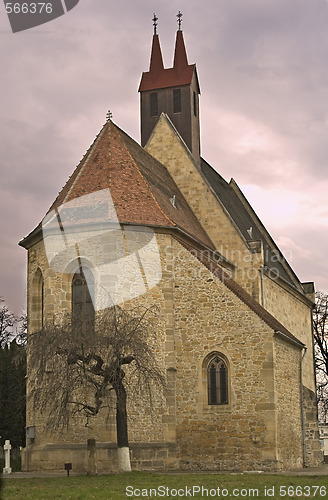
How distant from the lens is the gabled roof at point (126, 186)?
2388 centimetres

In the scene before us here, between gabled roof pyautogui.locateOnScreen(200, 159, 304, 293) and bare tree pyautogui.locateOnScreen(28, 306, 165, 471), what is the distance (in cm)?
1169

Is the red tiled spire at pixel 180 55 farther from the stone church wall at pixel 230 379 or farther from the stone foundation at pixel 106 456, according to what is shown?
the stone foundation at pixel 106 456

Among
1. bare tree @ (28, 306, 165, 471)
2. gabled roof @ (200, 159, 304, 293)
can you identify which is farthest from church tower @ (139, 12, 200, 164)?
bare tree @ (28, 306, 165, 471)

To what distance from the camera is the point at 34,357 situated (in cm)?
1939

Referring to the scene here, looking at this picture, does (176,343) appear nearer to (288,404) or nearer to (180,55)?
(288,404)

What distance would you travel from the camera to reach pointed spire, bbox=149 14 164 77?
34.2 metres

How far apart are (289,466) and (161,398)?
4743 mm

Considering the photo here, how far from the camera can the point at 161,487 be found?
15.4 meters

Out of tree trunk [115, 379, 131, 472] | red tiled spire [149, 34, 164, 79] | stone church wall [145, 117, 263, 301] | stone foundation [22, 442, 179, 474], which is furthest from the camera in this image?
red tiled spire [149, 34, 164, 79]

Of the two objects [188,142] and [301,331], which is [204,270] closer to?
[188,142]

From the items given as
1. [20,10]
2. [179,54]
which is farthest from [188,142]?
[20,10]

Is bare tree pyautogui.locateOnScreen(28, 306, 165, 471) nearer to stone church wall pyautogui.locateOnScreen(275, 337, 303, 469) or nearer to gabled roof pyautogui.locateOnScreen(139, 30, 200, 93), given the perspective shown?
stone church wall pyautogui.locateOnScreen(275, 337, 303, 469)

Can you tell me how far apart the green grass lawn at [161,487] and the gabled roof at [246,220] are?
14.2 meters

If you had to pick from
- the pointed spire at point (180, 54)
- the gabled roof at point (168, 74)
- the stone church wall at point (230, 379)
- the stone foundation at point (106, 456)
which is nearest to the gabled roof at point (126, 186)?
the stone church wall at point (230, 379)
